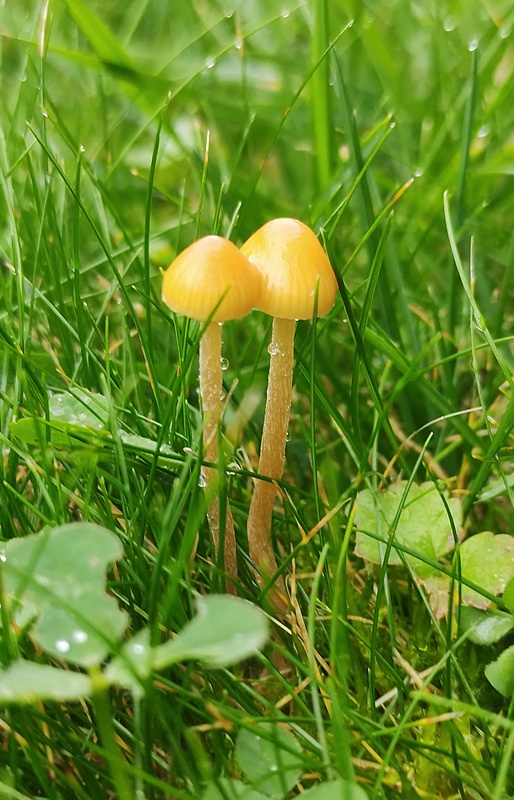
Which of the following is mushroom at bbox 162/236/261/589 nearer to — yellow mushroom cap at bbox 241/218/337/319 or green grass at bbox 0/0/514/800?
yellow mushroom cap at bbox 241/218/337/319

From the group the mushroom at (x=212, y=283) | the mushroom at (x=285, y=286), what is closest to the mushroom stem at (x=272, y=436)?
the mushroom at (x=285, y=286)

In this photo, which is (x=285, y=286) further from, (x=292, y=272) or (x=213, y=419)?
(x=213, y=419)

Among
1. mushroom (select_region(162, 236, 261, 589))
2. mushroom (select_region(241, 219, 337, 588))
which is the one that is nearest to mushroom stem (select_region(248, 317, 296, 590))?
mushroom (select_region(241, 219, 337, 588))

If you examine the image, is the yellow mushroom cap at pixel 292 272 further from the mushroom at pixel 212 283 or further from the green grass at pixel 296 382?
the green grass at pixel 296 382

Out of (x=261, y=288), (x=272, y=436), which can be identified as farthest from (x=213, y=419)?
(x=261, y=288)

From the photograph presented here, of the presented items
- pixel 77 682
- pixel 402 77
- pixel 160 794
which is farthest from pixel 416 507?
pixel 402 77

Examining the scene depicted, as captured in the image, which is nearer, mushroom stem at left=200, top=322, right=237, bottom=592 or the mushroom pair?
the mushroom pair

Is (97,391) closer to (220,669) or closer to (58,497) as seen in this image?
(58,497)
